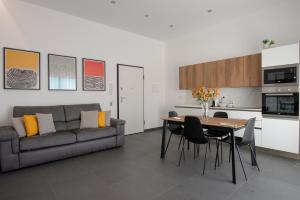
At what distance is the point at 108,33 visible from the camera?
16.4 feet

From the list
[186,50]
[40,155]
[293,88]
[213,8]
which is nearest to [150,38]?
[186,50]

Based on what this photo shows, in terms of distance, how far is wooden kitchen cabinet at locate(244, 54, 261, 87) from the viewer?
398 cm

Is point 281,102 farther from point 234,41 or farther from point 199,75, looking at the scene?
point 199,75

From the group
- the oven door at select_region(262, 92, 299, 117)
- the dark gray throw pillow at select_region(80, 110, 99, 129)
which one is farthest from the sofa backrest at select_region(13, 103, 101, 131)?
the oven door at select_region(262, 92, 299, 117)

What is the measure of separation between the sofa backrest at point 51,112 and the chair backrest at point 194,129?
258cm

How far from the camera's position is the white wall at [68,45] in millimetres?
3588

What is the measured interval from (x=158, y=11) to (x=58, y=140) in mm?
3434

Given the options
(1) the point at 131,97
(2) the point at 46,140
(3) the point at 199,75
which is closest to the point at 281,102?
(3) the point at 199,75

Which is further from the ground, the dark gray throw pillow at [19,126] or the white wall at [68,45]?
the white wall at [68,45]

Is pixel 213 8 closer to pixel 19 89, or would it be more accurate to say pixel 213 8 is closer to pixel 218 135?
pixel 218 135

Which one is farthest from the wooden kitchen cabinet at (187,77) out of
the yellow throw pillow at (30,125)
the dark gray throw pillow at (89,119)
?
the yellow throw pillow at (30,125)

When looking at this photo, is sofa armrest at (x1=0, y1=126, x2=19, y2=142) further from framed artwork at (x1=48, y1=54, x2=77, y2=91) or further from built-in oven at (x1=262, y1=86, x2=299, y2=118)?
built-in oven at (x1=262, y1=86, x2=299, y2=118)

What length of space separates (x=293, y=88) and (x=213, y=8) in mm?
2292

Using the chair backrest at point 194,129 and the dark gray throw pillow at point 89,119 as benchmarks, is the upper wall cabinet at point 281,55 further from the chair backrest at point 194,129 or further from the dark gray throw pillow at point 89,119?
the dark gray throw pillow at point 89,119
